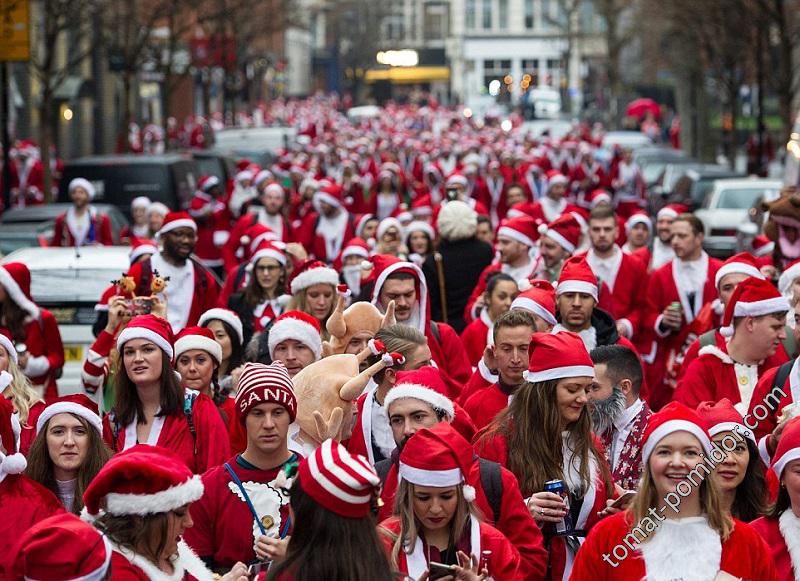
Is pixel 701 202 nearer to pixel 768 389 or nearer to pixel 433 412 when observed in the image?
pixel 768 389

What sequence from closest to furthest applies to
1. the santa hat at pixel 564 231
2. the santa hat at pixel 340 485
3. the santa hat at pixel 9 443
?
1. the santa hat at pixel 340 485
2. the santa hat at pixel 9 443
3. the santa hat at pixel 564 231

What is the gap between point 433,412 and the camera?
628 centimetres

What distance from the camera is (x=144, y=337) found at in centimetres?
761

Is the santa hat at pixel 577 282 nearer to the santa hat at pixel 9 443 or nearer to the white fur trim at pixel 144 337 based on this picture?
the white fur trim at pixel 144 337

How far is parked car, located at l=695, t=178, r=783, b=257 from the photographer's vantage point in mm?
22844

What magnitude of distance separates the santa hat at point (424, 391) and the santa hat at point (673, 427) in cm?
97

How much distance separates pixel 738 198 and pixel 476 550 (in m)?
19.8

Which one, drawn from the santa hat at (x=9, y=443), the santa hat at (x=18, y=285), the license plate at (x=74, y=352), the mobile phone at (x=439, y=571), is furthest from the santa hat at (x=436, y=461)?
the license plate at (x=74, y=352)

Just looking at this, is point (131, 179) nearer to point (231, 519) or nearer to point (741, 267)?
point (741, 267)

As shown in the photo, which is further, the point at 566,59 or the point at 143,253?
the point at 566,59

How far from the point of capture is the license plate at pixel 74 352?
12416 mm

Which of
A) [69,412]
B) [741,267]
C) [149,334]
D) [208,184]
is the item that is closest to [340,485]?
[69,412]

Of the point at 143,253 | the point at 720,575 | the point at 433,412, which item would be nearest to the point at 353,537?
the point at 720,575

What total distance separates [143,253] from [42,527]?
7.61m
